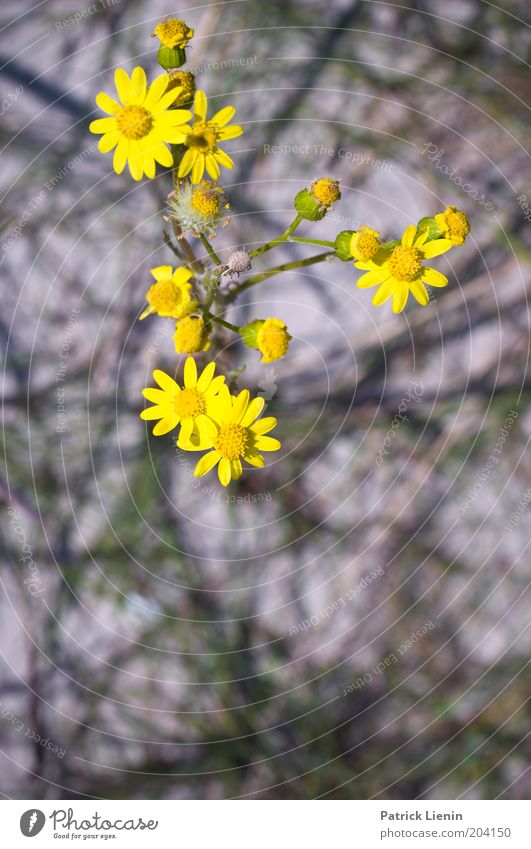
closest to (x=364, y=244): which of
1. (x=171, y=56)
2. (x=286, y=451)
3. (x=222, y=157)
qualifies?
(x=222, y=157)

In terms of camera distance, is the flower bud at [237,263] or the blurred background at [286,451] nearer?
the flower bud at [237,263]

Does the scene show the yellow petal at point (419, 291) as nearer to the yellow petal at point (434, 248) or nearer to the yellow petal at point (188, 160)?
the yellow petal at point (434, 248)

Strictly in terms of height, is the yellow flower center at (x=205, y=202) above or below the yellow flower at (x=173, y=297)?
above

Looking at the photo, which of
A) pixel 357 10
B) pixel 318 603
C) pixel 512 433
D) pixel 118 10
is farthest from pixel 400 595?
pixel 118 10
